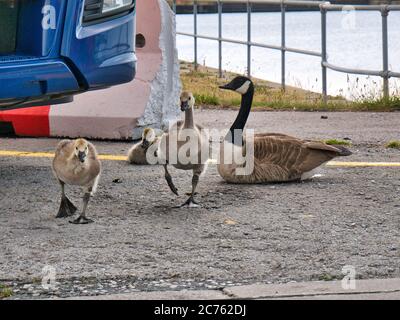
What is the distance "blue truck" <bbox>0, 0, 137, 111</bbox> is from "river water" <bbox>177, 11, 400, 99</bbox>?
230 inches

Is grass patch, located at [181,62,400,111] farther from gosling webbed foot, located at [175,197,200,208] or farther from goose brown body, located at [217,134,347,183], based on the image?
gosling webbed foot, located at [175,197,200,208]

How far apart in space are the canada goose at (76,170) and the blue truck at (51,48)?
489 millimetres

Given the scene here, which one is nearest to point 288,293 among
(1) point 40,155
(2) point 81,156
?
(2) point 81,156

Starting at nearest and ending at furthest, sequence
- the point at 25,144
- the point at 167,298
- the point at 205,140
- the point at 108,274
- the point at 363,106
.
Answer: the point at 167,298
the point at 108,274
the point at 205,140
the point at 25,144
the point at 363,106

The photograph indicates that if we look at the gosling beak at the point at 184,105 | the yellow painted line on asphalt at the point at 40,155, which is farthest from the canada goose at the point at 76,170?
the yellow painted line on asphalt at the point at 40,155

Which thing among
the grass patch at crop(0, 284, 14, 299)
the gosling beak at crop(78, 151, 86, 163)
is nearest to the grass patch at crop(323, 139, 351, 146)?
the gosling beak at crop(78, 151, 86, 163)

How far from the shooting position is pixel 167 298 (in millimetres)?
4801

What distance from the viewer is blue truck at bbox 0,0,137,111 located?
268 inches

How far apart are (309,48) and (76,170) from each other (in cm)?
1437

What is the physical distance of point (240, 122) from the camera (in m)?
7.84

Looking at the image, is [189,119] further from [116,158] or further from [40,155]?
[40,155]
